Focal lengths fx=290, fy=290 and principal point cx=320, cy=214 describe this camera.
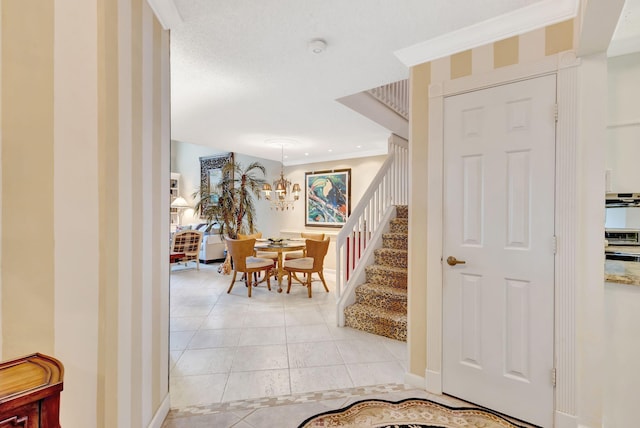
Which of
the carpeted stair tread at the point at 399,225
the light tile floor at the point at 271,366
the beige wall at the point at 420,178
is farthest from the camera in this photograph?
the carpeted stair tread at the point at 399,225

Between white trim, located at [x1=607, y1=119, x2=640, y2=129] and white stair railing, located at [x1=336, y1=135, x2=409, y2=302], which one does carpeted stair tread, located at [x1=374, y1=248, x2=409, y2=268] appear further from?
white trim, located at [x1=607, y1=119, x2=640, y2=129]

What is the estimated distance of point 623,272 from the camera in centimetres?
159

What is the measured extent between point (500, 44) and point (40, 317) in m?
2.70

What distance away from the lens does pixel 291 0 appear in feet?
5.40

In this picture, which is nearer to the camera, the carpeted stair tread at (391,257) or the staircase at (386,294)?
the staircase at (386,294)

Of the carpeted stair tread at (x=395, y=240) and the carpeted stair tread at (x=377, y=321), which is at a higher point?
the carpeted stair tread at (x=395, y=240)

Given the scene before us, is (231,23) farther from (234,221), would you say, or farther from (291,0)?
(234,221)

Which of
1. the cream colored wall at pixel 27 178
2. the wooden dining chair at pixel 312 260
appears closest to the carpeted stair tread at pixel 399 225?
the wooden dining chair at pixel 312 260

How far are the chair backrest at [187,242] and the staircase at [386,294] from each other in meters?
4.28

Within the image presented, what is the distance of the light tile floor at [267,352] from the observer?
2086 millimetres

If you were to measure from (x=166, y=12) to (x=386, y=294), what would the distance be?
297 cm

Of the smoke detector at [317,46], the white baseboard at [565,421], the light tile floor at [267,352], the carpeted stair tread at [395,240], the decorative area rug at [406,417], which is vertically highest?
the smoke detector at [317,46]

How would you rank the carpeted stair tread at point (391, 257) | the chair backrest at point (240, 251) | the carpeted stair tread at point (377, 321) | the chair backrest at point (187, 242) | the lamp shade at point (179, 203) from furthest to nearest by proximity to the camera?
1. the lamp shade at point (179, 203)
2. the chair backrest at point (187, 242)
3. the chair backrest at point (240, 251)
4. the carpeted stair tread at point (391, 257)
5. the carpeted stair tread at point (377, 321)

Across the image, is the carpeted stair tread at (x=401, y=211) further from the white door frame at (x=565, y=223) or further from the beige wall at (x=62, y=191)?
the beige wall at (x=62, y=191)
